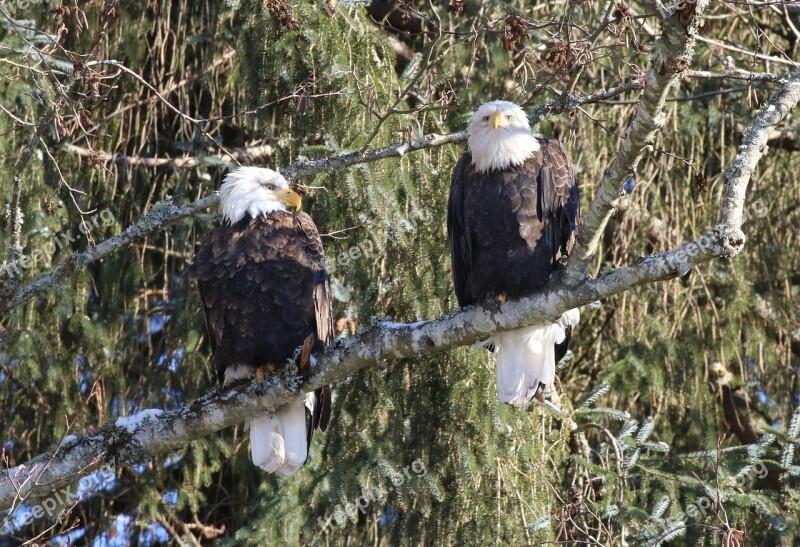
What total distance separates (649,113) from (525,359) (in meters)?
1.52

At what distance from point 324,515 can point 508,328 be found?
1.75 metres

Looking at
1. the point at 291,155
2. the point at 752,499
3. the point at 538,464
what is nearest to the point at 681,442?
the point at 752,499

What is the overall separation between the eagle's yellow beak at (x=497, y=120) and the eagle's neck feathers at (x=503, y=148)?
0.07 ft

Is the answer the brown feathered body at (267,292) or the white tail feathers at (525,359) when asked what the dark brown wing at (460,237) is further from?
the brown feathered body at (267,292)

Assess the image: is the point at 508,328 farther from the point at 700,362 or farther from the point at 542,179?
the point at 700,362

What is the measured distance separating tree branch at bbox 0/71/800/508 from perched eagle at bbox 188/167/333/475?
0.42 metres

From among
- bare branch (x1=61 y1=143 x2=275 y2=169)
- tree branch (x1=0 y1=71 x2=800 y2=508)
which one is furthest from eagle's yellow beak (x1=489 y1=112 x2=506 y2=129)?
bare branch (x1=61 y1=143 x2=275 y2=169)

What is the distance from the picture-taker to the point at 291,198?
4457mm

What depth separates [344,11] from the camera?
16.2 ft

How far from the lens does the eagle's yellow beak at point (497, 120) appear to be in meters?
4.10

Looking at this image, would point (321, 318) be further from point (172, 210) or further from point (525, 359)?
point (525, 359)
